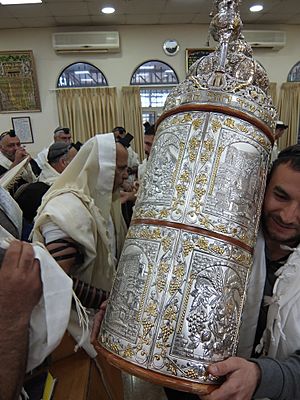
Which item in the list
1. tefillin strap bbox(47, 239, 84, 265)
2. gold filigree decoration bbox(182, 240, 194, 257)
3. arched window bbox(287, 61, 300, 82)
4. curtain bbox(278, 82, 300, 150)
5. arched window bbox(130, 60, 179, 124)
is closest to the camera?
gold filigree decoration bbox(182, 240, 194, 257)

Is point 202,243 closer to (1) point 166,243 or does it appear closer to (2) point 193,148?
(1) point 166,243

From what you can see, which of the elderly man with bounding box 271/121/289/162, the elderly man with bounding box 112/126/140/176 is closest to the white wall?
the elderly man with bounding box 112/126/140/176

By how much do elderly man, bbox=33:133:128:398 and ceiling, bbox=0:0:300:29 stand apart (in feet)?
11.6

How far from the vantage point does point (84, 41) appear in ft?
16.9

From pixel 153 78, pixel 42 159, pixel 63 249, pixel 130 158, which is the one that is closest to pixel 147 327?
pixel 63 249

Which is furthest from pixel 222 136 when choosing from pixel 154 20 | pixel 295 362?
pixel 154 20

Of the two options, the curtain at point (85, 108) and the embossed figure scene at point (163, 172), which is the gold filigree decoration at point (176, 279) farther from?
the curtain at point (85, 108)

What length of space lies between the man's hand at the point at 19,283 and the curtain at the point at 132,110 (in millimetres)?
5068

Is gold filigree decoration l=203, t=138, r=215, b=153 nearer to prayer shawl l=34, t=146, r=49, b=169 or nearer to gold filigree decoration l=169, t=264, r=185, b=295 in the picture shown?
gold filigree decoration l=169, t=264, r=185, b=295

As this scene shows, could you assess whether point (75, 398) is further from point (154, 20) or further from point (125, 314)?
A: point (154, 20)

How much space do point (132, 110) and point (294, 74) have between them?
2657 millimetres

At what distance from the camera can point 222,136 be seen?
0.73 m

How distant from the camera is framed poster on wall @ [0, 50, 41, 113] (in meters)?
5.23

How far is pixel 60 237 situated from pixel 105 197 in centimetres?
29
